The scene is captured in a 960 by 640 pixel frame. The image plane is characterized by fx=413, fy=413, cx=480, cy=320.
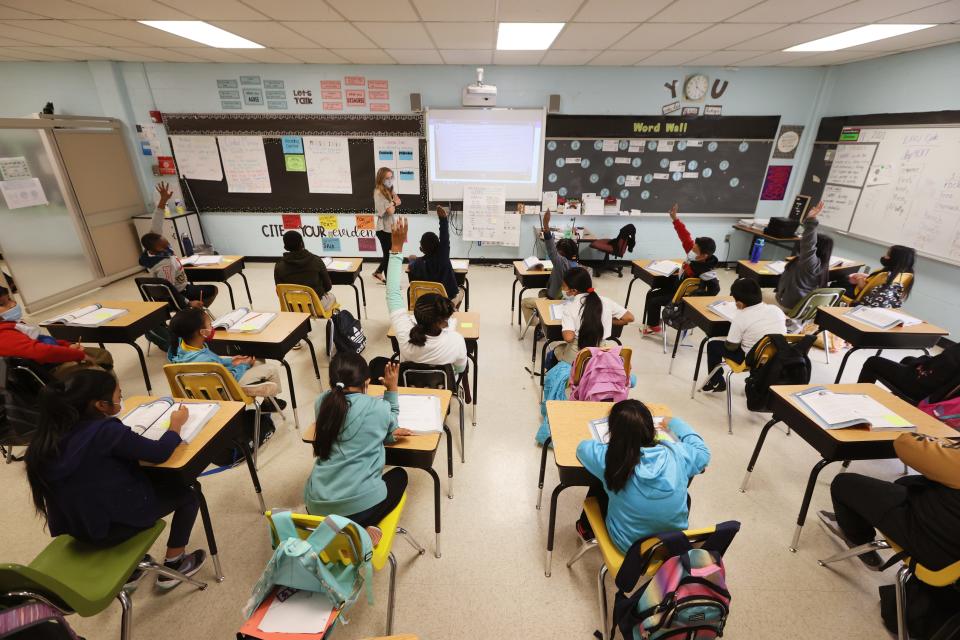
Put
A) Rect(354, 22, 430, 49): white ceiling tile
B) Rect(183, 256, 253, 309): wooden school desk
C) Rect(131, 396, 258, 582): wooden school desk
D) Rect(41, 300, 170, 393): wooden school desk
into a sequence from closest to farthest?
1. Rect(131, 396, 258, 582): wooden school desk
2. Rect(41, 300, 170, 393): wooden school desk
3. Rect(354, 22, 430, 49): white ceiling tile
4. Rect(183, 256, 253, 309): wooden school desk

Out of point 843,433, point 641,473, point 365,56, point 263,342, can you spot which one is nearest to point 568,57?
point 365,56

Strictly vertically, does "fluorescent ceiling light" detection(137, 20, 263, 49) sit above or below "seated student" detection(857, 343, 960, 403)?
above

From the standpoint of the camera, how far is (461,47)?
464 cm

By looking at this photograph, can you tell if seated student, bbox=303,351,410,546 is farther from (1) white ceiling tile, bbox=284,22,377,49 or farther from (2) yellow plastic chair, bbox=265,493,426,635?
(1) white ceiling tile, bbox=284,22,377,49

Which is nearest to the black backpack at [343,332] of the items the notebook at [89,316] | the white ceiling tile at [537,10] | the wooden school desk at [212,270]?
the notebook at [89,316]

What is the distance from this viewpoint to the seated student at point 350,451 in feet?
5.53

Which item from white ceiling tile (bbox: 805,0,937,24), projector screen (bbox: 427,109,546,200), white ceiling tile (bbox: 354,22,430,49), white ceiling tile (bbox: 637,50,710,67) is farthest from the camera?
projector screen (bbox: 427,109,546,200)

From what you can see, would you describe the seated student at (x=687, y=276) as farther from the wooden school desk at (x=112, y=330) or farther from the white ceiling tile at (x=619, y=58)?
the wooden school desk at (x=112, y=330)

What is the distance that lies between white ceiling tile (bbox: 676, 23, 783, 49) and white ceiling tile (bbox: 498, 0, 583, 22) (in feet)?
4.67

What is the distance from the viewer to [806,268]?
3.98 metres

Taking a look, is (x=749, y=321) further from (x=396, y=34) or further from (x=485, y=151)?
(x=485, y=151)

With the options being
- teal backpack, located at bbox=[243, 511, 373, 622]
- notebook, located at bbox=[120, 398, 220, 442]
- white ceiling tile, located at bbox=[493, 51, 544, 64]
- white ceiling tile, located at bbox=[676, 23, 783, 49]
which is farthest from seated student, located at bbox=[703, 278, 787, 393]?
white ceiling tile, located at bbox=[493, 51, 544, 64]

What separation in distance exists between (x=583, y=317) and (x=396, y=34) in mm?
3389

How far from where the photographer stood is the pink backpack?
2383 mm
